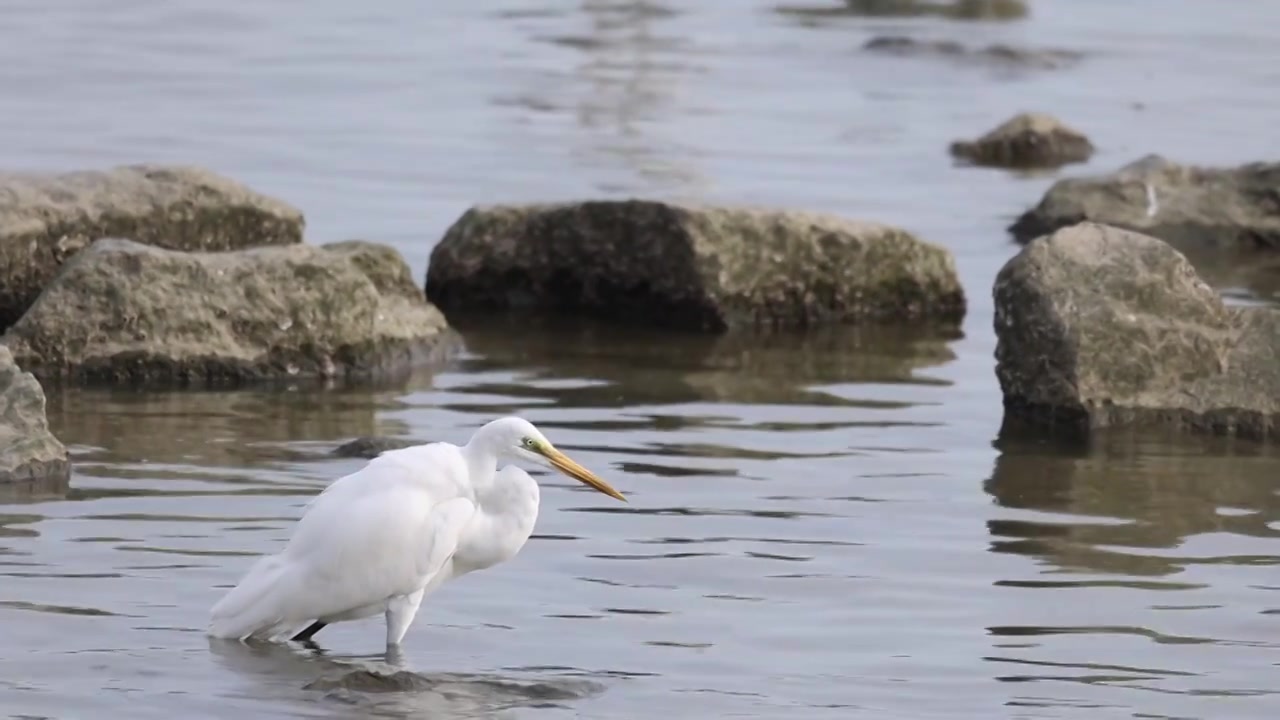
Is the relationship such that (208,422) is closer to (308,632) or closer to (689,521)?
(689,521)

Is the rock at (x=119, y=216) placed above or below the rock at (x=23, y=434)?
above

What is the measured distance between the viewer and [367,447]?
10539 mm

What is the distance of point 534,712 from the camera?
24.1 ft

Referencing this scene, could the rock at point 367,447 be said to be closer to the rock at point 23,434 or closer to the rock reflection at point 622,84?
the rock at point 23,434

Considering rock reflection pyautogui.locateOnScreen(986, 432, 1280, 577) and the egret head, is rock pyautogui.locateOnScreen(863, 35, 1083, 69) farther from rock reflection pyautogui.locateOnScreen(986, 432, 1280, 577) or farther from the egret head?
the egret head

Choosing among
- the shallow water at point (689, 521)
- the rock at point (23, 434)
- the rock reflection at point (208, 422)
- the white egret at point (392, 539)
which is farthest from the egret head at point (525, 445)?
the rock reflection at point (208, 422)

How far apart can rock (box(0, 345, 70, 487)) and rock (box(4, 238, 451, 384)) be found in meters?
1.86

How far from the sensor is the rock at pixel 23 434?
962 centimetres

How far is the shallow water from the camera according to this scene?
7660mm

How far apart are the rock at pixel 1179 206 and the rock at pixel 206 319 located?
6.71m

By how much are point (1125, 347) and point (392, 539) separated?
485 cm

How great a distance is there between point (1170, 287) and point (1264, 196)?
6476 mm

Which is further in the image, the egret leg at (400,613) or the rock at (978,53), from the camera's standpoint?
the rock at (978,53)

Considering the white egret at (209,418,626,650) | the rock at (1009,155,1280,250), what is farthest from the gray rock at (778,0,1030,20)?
the white egret at (209,418,626,650)
